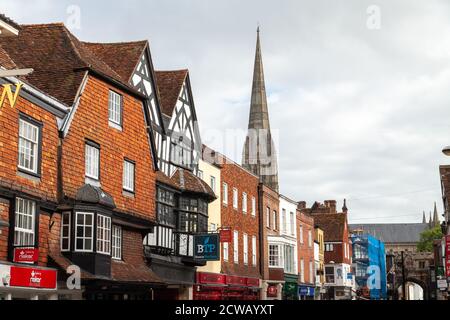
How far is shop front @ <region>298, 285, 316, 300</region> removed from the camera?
50844mm

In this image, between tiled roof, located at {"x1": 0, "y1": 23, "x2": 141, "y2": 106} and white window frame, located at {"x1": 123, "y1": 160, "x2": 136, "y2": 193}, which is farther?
white window frame, located at {"x1": 123, "y1": 160, "x2": 136, "y2": 193}

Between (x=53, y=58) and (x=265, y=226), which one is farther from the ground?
(x=53, y=58)

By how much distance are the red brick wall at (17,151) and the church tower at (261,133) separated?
90939 mm

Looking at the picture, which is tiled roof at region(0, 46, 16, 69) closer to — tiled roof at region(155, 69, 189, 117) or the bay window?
the bay window

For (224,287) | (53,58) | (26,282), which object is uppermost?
(53,58)

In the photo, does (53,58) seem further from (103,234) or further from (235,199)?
(235,199)

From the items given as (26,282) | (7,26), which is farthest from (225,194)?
(26,282)

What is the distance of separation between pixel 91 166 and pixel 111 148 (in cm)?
140

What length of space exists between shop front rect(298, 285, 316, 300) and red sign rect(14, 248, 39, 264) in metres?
34.1

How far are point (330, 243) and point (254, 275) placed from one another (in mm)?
29951

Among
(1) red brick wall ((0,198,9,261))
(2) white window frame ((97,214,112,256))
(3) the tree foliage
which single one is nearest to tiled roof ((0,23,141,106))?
(2) white window frame ((97,214,112,256))

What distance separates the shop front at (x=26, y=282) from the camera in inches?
666

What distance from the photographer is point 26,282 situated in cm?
1756

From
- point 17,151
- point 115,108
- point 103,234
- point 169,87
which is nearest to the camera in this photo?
point 17,151
